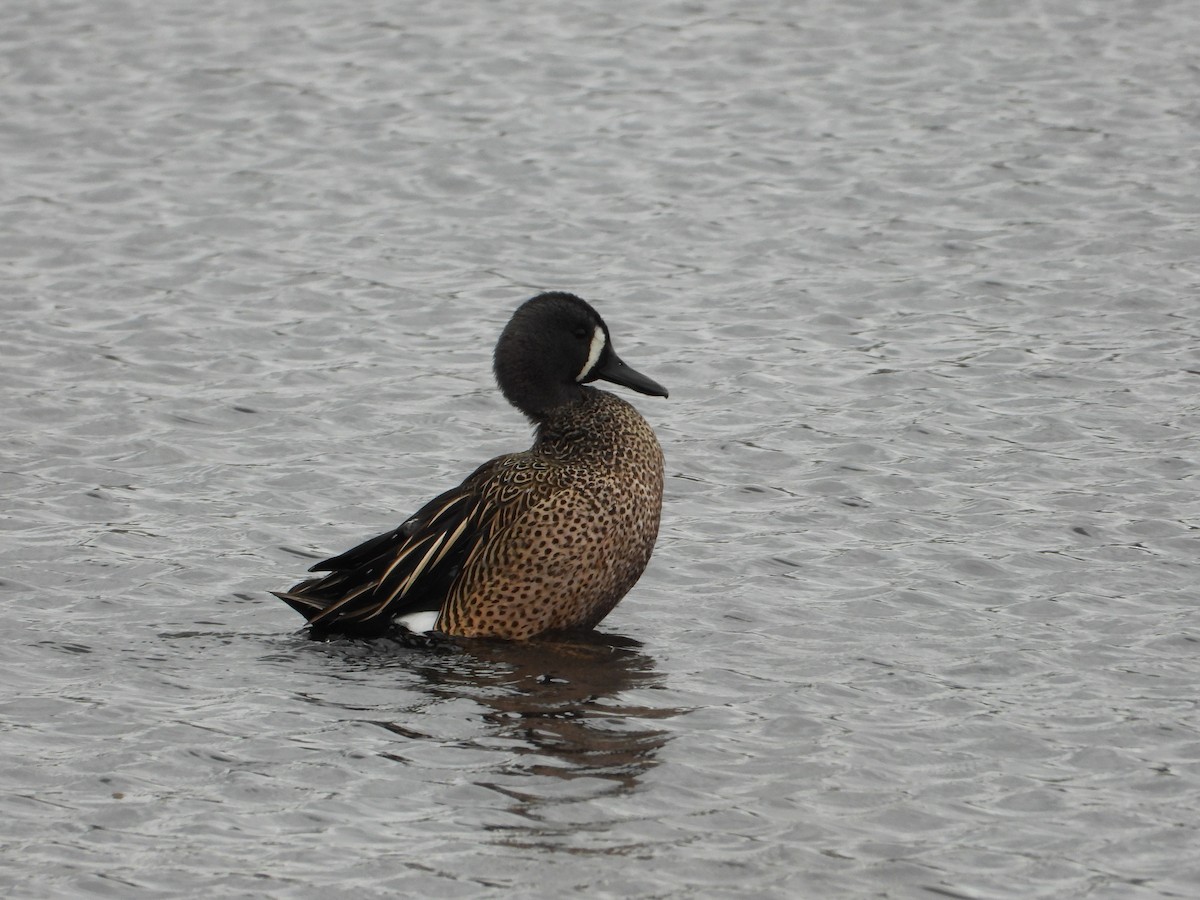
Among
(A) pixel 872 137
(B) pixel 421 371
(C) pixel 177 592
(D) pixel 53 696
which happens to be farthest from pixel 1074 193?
(D) pixel 53 696

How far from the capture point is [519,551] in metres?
7.49

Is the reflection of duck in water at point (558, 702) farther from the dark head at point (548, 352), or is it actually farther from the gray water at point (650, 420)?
the dark head at point (548, 352)

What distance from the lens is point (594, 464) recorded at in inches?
300

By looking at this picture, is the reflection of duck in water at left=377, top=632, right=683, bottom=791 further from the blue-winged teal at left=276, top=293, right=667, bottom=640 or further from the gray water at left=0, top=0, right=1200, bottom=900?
the blue-winged teal at left=276, top=293, right=667, bottom=640

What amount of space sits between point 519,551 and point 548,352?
2.85 ft

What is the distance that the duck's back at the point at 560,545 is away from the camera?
745 centimetres

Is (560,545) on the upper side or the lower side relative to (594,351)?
lower

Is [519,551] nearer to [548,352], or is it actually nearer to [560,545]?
[560,545]

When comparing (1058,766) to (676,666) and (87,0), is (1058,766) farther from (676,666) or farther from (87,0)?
(87,0)

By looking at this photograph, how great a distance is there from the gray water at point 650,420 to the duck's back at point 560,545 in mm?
189

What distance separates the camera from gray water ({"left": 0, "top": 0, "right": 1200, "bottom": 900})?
597cm

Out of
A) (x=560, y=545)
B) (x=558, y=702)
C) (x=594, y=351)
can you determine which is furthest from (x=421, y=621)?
(x=594, y=351)

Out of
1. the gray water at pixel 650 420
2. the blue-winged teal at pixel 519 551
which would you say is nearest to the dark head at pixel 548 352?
A: the blue-winged teal at pixel 519 551

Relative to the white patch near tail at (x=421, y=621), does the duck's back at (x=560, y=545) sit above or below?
above
